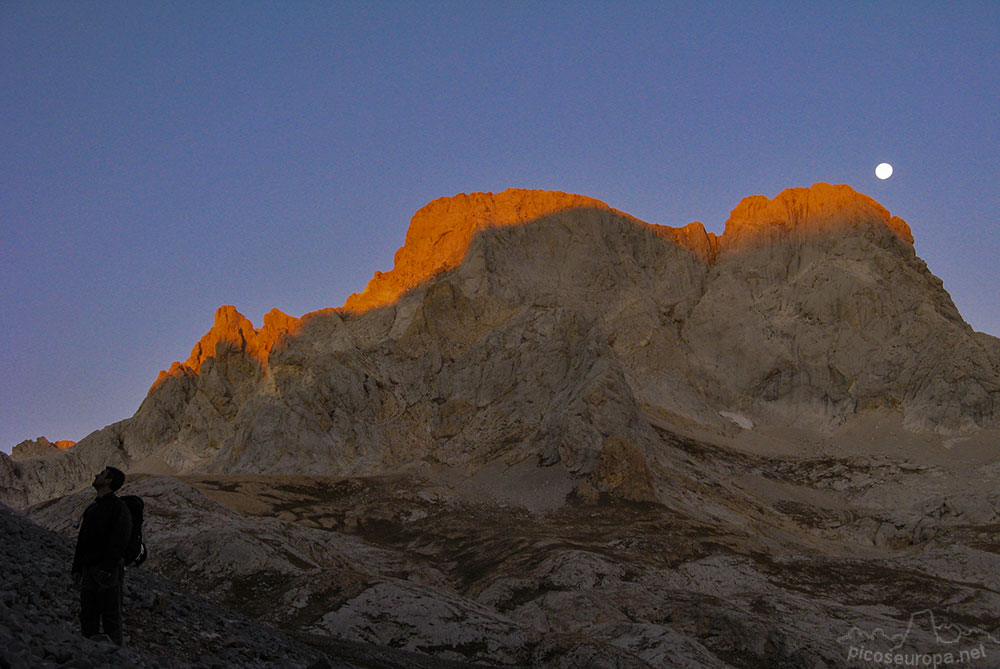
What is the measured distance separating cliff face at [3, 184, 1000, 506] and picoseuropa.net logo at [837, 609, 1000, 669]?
3766 cm

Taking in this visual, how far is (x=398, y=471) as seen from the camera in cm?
10000

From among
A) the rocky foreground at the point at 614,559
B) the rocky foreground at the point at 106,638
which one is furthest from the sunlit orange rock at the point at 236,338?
the rocky foreground at the point at 106,638

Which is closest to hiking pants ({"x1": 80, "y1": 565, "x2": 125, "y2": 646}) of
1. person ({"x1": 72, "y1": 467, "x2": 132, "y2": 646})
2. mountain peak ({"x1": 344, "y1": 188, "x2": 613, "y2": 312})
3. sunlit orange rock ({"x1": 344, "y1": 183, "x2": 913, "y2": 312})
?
person ({"x1": 72, "y1": 467, "x2": 132, "y2": 646})

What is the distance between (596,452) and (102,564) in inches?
3148

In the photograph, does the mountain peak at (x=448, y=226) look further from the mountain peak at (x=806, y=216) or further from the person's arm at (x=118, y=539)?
the person's arm at (x=118, y=539)

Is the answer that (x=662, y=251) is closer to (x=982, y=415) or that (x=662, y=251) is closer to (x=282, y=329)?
(x=982, y=415)

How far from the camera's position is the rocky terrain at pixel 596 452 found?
40.7m

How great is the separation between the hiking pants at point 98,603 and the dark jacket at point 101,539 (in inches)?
5.1

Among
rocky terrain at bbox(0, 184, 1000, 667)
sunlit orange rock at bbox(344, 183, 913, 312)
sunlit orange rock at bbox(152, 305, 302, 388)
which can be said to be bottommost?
rocky terrain at bbox(0, 184, 1000, 667)

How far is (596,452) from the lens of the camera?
90125 mm

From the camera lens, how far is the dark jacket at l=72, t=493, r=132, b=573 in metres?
12.4

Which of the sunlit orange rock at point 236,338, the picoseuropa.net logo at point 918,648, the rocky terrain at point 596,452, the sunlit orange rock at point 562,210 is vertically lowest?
the picoseuropa.net logo at point 918,648

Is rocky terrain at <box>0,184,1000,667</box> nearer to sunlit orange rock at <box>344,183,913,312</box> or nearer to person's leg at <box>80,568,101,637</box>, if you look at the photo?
sunlit orange rock at <box>344,183,913,312</box>

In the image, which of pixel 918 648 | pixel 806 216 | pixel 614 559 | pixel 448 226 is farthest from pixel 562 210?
pixel 918 648
